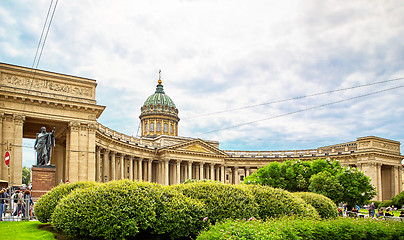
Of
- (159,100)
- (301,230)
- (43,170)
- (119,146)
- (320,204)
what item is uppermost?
(159,100)

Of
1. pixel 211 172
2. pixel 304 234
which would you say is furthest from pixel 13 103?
pixel 211 172

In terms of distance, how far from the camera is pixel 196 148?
85938 mm

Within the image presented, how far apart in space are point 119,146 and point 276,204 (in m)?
49.7

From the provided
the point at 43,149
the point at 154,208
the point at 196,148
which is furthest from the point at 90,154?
the point at 196,148

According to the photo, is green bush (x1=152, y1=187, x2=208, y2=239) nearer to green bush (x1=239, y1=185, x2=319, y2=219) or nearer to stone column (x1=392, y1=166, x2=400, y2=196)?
green bush (x1=239, y1=185, x2=319, y2=219)

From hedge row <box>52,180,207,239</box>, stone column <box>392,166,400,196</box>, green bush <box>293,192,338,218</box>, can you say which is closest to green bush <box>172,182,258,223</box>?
hedge row <box>52,180,207,239</box>

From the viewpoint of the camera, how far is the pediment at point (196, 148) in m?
82.6

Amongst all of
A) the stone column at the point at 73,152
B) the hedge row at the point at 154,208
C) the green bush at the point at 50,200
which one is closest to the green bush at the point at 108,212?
the hedge row at the point at 154,208

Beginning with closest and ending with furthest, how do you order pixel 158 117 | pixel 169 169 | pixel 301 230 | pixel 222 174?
1. pixel 301 230
2. pixel 169 169
3. pixel 222 174
4. pixel 158 117

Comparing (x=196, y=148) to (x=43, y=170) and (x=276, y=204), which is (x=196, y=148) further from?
(x=276, y=204)

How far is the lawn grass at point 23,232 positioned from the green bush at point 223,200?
6.50 metres

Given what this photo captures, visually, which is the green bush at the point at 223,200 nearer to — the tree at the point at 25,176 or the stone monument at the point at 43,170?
the stone monument at the point at 43,170

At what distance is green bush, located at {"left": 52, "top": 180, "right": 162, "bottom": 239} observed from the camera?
561 inches

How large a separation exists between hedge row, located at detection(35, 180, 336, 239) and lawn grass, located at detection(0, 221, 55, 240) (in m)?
0.78
